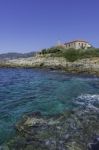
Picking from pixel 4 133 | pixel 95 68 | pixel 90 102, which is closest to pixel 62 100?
pixel 90 102

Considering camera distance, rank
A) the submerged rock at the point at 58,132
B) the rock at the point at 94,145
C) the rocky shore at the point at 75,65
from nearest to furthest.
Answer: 1. the rock at the point at 94,145
2. the submerged rock at the point at 58,132
3. the rocky shore at the point at 75,65

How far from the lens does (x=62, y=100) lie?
2581 centimetres

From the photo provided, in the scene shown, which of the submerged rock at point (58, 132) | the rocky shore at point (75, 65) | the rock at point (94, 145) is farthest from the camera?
the rocky shore at point (75, 65)

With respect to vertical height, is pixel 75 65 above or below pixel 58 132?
above

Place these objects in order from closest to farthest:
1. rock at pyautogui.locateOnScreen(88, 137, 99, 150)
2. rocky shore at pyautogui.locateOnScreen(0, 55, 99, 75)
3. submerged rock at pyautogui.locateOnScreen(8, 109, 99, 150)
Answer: rock at pyautogui.locateOnScreen(88, 137, 99, 150)
submerged rock at pyautogui.locateOnScreen(8, 109, 99, 150)
rocky shore at pyautogui.locateOnScreen(0, 55, 99, 75)

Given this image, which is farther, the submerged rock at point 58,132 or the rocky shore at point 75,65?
the rocky shore at point 75,65

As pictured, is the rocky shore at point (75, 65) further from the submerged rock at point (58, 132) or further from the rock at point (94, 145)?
the rock at point (94, 145)

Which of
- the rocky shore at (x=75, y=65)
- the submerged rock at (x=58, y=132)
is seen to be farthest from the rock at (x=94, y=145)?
the rocky shore at (x=75, y=65)

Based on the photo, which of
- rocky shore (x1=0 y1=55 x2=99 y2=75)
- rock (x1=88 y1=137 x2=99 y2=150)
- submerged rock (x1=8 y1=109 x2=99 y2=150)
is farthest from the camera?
rocky shore (x1=0 y1=55 x2=99 y2=75)

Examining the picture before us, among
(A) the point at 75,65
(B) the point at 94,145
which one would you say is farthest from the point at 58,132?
(A) the point at 75,65

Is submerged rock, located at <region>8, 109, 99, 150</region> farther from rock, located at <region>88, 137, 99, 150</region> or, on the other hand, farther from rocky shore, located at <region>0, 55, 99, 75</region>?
rocky shore, located at <region>0, 55, 99, 75</region>

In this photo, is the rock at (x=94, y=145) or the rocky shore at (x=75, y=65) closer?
the rock at (x=94, y=145)

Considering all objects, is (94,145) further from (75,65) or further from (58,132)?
(75,65)

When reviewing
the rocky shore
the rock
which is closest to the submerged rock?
the rock
